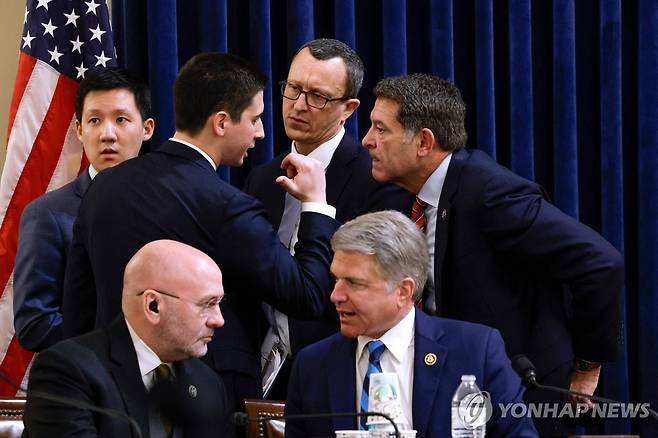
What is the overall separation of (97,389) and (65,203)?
61.5 inches

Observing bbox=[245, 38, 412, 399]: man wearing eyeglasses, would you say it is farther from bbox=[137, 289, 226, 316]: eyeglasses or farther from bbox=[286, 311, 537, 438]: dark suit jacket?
bbox=[137, 289, 226, 316]: eyeglasses

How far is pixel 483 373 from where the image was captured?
3.29 meters

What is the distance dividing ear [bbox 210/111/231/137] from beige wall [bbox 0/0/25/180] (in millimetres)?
1808

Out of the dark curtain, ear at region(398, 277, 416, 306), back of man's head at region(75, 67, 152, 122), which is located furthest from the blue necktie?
the dark curtain

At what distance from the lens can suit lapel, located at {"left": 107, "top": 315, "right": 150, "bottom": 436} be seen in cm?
297

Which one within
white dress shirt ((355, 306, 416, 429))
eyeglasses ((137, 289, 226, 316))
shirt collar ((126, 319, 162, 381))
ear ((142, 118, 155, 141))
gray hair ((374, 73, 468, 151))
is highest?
gray hair ((374, 73, 468, 151))

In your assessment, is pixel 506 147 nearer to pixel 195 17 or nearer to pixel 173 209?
pixel 195 17

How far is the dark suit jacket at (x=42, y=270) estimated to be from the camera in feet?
13.7

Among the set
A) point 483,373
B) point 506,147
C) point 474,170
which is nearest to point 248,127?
point 474,170

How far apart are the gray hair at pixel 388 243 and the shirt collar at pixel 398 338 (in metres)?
0.09

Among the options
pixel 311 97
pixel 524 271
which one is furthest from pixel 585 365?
pixel 311 97

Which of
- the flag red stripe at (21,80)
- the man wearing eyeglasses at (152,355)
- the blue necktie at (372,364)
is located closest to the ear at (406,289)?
the blue necktie at (372,364)

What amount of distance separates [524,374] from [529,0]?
2.57 metres

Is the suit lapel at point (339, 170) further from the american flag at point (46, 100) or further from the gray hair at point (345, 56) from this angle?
the american flag at point (46, 100)
